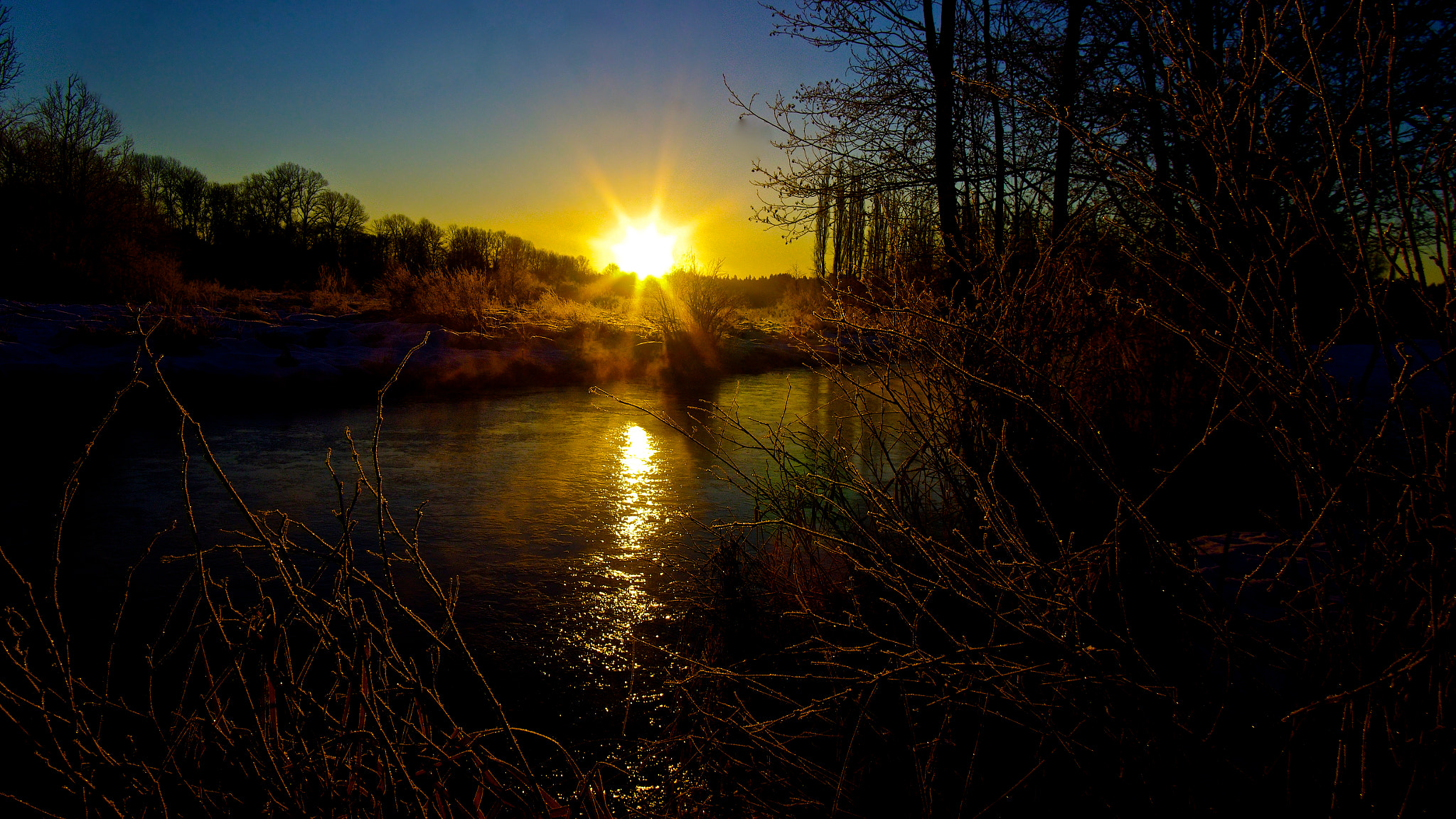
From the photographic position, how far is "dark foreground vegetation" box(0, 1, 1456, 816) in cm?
117

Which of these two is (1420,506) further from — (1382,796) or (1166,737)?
(1166,737)

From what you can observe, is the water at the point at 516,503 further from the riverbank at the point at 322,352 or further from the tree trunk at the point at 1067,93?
the tree trunk at the point at 1067,93

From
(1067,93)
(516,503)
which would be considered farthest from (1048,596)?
(1067,93)

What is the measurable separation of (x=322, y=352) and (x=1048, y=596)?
11784mm

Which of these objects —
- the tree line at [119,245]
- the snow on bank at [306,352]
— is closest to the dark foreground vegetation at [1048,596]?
the snow on bank at [306,352]

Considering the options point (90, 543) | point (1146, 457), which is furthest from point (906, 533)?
point (90, 543)

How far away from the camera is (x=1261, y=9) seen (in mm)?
1175

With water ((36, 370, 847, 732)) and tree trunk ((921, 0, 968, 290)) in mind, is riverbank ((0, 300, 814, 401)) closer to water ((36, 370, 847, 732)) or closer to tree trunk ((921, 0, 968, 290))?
water ((36, 370, 847, 732))

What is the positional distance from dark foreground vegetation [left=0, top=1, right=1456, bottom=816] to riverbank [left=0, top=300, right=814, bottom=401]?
166 inches

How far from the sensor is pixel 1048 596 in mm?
1660

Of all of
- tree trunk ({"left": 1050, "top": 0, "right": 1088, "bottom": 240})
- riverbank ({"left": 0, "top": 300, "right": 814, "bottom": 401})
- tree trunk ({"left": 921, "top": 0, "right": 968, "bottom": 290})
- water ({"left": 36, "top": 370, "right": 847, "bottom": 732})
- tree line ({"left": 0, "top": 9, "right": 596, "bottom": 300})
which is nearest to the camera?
water ({"left": 36, "top": 370, "right": 847, "bottom": 732})

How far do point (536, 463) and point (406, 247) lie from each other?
40.1 meters

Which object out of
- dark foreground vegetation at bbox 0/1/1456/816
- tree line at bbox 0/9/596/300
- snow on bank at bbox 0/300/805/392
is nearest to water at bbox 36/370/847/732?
dark foreground vegetation at bbox 0/1/1456/816

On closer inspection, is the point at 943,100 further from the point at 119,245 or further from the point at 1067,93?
the point at 119,245
